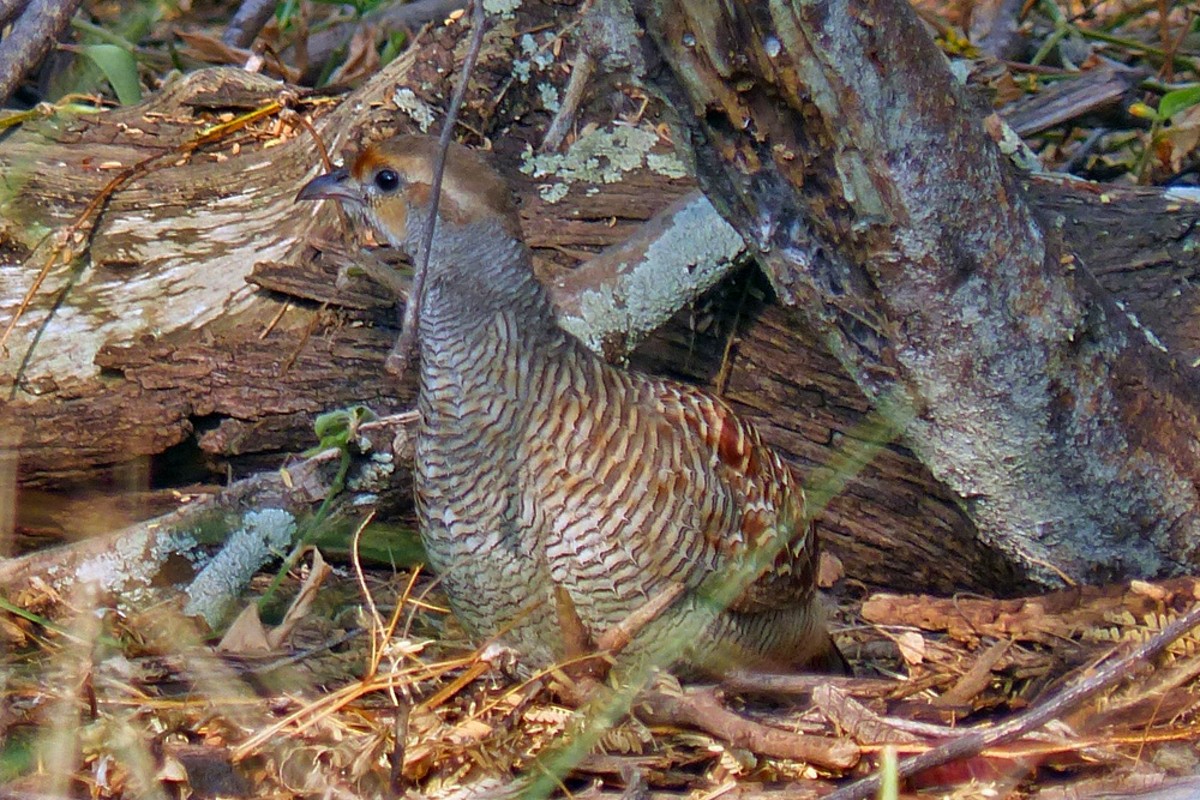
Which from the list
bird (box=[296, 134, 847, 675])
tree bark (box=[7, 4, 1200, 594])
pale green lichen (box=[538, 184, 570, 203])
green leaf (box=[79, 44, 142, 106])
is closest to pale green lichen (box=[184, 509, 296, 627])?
tree bark (box=[7, 4, 1200, 594])

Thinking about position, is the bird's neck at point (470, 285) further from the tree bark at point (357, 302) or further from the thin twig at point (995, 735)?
the thin twig at point (995, 735)

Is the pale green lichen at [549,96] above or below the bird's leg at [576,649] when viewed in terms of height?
above

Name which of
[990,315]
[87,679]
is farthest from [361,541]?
[990,315]

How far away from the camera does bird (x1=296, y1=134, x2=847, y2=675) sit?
9.85 feet

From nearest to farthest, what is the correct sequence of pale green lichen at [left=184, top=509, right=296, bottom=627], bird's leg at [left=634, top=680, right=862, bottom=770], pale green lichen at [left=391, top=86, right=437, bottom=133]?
bird's leg at [left=634, top=680, right=862, bottom=770]
pale green lichen at [left=184, top=509, right=296, bottom=627]
pale green lichen at [left=391, top=86, right=437, bottom=133]

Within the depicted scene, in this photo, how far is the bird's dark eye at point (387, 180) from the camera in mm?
3145

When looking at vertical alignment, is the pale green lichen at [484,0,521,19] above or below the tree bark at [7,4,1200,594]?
above

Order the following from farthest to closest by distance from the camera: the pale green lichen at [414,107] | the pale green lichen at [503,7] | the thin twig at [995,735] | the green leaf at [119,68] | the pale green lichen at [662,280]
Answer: the green leaf at [119,68] < the pale green lichen at [503,7] < the pale green lichen at [414,107] < the pale green lichen at [662,280] < the thin twig at [995,735]

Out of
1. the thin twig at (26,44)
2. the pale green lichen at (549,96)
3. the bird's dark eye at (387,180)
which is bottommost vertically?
the bird's dark eye at (387,180)

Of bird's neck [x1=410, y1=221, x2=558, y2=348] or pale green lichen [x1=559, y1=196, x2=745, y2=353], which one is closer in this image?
bird's neck [x1=410, y1=221, x2=558, y2=348]

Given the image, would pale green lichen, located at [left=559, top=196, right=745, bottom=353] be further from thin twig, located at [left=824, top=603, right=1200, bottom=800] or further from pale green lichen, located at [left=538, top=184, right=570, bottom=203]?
thin twig, located at [left=824, top=603, right=1200, bottom=800]

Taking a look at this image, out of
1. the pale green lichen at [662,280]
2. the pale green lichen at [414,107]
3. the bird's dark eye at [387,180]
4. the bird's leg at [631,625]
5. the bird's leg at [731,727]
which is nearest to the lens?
the bird's leg at [731,727]

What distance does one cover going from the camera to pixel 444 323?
306 centimetres

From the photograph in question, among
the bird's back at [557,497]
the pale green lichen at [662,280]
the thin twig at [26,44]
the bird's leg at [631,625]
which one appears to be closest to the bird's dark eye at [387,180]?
the bird's back at [557,497]
